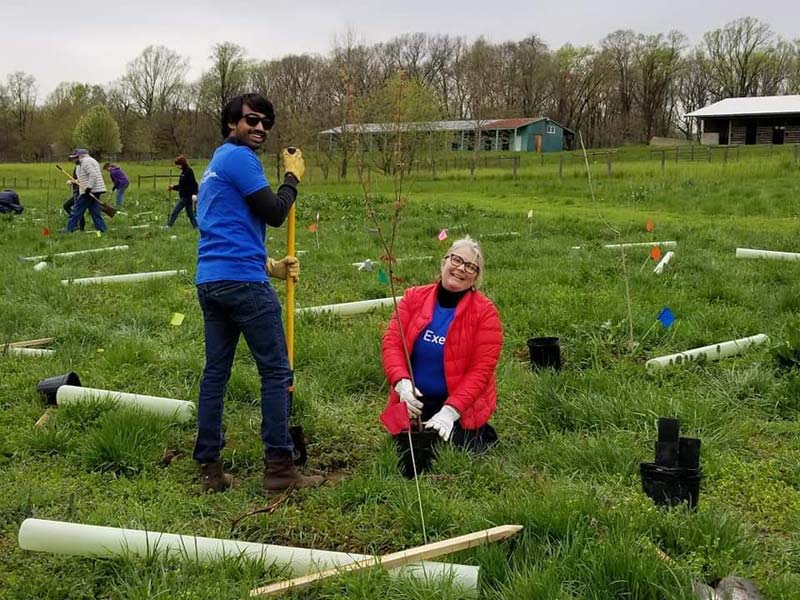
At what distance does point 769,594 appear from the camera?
99.5 inches

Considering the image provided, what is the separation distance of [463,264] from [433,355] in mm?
532

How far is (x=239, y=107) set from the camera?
345 centimetres

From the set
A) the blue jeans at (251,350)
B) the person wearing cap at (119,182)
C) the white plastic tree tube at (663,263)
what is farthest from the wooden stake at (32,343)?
the person wearing cap at (119,182)

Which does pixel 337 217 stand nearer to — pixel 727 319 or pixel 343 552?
pixel 727 319

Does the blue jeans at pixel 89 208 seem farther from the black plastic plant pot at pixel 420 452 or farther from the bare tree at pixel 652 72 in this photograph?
the bare tree at pixel 652 72

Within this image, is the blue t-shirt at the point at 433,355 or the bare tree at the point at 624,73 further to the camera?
the bare tree at the point at 624,73

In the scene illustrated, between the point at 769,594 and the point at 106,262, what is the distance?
9.38 m

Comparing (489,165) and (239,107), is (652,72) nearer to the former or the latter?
(489,165)

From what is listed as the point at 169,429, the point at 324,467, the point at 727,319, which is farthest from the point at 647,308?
the point at 169,429

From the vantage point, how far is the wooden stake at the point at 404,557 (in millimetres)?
2637

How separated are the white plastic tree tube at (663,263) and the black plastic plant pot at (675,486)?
5408 millimetres

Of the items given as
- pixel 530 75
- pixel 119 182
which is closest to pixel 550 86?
pixel 530 75

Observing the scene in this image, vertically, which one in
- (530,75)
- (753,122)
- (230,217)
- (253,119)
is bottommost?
(230,217)

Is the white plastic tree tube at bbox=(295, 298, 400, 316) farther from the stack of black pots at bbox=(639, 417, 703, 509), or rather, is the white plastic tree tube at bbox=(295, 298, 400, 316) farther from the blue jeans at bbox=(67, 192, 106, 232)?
the blue jeans at bbox=(67, 192, 106, 232)
